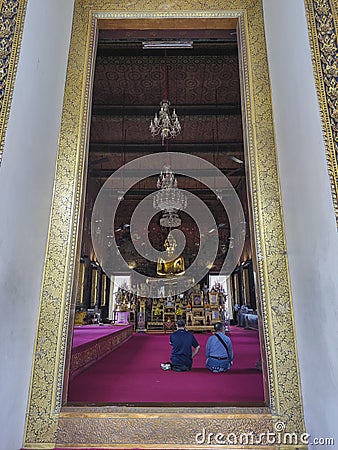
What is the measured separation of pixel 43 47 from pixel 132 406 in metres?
2.55

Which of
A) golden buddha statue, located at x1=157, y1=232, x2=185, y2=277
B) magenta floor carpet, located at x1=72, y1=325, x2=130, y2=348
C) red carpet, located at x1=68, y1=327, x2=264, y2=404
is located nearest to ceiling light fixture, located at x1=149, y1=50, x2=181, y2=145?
magenta floor carpet, located at x1=72, y1=325, x2=130, y2=348

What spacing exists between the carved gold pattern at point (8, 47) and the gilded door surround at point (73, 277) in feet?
2.51

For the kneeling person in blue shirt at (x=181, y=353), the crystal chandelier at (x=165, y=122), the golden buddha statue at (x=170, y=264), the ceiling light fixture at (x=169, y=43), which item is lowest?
the kneeling person in blue shirt at (x=181, y=353)

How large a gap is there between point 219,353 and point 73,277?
2.30 m

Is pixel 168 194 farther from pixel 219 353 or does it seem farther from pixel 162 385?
pixel 162 385

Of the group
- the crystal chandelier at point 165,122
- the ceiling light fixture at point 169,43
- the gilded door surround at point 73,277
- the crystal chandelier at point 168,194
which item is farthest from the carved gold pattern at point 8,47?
the crystal chandelier at point 168,194

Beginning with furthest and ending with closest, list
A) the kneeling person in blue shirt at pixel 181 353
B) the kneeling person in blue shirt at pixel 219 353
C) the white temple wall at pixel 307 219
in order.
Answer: the kneeling person in blue shirt at pixel 181 353 < the kneeling person in blue shirt at pixel 219 353 < the white temple wall at pixel 307 219

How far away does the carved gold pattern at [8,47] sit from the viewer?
1.70 meters

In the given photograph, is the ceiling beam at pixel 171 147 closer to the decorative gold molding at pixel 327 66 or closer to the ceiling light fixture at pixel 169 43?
the ceiling light fixture at pixel 169 43

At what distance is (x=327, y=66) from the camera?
5.74 feet

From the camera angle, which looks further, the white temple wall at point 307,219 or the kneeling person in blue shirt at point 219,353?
the kneeling person in blue shirt at point 219,353

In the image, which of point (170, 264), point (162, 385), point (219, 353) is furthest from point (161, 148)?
point (170, 264)

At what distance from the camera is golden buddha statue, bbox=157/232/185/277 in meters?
12.8

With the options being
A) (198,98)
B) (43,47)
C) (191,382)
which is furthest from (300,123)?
(198,98)
